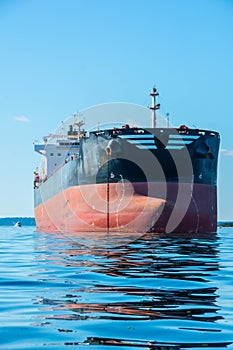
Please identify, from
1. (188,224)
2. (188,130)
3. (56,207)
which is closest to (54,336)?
(188,224)

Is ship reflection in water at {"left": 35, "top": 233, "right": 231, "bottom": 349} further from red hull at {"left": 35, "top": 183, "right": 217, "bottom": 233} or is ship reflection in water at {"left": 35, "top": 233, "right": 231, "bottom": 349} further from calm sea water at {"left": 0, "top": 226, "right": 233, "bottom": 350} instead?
red hull at {"left": 35, "top": 183, "right": 217, "bottom": 233}

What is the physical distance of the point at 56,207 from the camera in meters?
27.1

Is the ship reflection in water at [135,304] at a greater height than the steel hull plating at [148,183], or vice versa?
the steel hull plating at [148,183]

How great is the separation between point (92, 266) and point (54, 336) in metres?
4.31

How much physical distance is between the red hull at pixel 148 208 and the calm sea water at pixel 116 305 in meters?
9.79

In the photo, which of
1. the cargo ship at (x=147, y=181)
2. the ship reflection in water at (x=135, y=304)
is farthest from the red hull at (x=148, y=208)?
the ship reflection in water at (x=135, y=304)

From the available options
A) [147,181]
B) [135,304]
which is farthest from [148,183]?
[135,304]

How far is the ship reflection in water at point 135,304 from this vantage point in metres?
3.64

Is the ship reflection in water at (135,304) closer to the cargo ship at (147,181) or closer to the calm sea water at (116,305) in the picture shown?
the calm sea water at (116,305)

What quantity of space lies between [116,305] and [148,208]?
1353 centimetres

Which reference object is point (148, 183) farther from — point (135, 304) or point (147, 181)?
point (135, 304)

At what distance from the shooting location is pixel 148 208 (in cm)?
1819

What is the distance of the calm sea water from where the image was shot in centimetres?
358

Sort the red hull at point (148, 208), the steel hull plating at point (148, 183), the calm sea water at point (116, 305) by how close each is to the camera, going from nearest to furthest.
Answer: the calm sea water at point (116, 305)
the red hull at point (148, 208)
the steel hull plating at point (148, 183)
